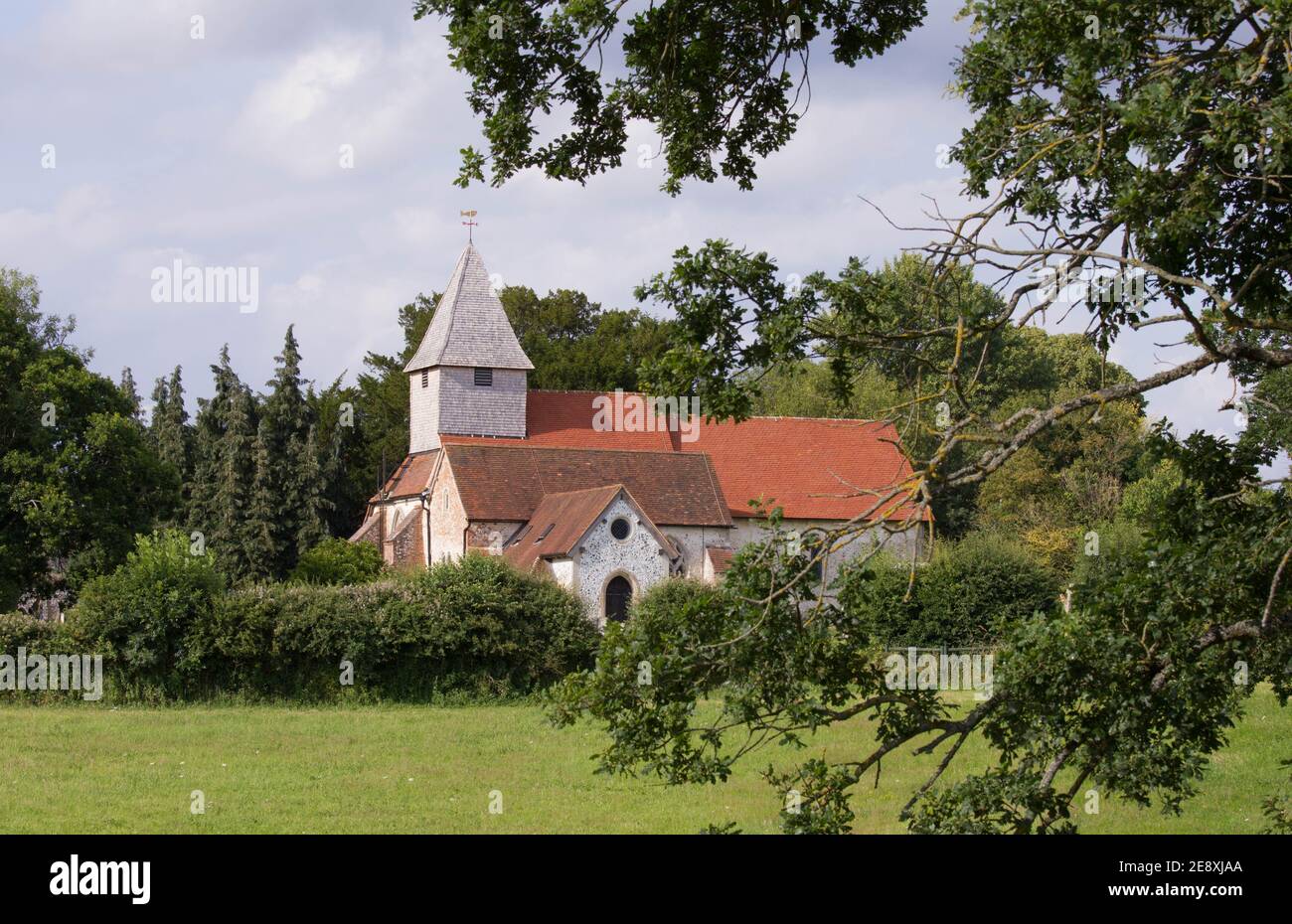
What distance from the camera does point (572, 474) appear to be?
172ft

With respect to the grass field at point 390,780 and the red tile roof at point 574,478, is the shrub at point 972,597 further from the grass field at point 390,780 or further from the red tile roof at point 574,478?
the grass field at point 390,780

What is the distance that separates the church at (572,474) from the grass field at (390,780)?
1636 cm

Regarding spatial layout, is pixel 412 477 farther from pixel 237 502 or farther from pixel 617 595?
pixel 617 595

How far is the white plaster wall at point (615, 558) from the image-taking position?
149ft

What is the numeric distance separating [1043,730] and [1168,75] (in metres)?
3.61

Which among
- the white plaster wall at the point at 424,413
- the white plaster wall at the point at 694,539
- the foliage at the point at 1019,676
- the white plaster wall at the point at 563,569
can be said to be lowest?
the foliage at the point at 1019,676

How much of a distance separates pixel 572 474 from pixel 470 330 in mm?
9162

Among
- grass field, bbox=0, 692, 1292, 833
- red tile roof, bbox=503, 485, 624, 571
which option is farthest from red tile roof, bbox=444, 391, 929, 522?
grass field, bbox=0, 692, 1292, 833

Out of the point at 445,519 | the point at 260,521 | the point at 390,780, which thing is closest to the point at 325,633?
the point at 390,780

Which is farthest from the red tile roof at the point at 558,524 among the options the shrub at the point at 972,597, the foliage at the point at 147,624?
the foliage at the point at 147,624

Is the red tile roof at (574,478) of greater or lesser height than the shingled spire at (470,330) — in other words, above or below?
below
